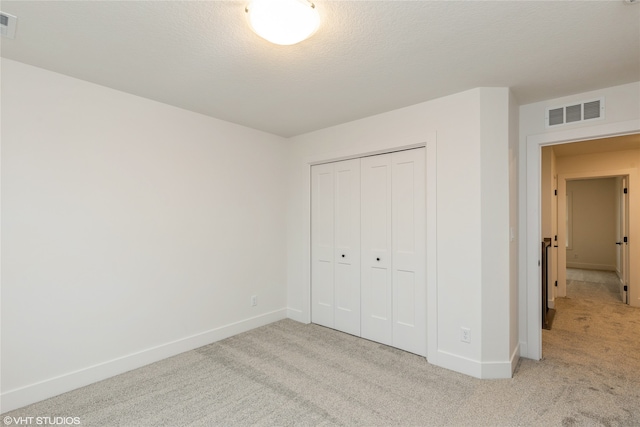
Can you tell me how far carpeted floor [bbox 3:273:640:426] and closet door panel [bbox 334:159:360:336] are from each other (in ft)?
1.35

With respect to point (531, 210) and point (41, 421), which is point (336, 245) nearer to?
point (531, 210)

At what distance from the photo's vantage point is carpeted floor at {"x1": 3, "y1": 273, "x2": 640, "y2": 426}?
2.05 m

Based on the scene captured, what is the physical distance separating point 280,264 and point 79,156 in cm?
242

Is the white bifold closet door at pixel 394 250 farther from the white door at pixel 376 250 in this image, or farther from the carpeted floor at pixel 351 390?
the carpeted floor at pixel 351 390

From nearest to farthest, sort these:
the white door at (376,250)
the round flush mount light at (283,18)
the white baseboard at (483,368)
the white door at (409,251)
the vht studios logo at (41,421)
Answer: the round flush mount light at (283,18) → the vht studios logo at (41,421) → the white baseboard at (483,368) → the white door at (409,251) → the white door at (376,250)

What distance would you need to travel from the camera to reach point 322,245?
3.88m

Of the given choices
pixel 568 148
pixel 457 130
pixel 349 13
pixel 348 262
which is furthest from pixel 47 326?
pixel 568 148

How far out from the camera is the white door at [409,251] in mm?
3000

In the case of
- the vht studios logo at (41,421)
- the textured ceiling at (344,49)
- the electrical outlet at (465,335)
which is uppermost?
the textured ceiling at (344,49)

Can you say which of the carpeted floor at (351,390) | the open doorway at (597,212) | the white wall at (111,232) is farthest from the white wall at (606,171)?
the white wall at (111,232)

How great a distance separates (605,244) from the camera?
7.49 m

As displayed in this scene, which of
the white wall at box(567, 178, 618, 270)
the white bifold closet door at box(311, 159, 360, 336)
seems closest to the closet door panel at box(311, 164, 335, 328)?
the white bifold closet door at box(311, 159, 360, 336)

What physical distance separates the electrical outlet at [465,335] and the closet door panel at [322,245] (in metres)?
1.53

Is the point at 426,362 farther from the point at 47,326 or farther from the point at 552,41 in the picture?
the point at 47,326
